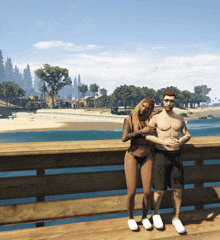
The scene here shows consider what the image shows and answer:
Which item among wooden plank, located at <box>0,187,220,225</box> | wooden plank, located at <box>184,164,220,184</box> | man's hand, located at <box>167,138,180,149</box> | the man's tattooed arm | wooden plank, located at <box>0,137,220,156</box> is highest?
the man's tattooed arm

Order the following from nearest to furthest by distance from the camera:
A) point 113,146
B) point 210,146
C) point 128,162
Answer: point 128,162, point 113,146, point 210,146

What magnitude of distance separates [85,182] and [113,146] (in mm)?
540

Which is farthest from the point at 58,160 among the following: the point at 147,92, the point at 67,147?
the point at 147,92

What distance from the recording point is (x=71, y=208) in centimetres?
273


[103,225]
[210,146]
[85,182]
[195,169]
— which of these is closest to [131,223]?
[103,225]

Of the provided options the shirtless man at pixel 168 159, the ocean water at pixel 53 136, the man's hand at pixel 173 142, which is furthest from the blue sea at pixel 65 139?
the man's hand at pixel 173 142

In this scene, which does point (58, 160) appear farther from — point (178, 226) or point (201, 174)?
point (201, 174)

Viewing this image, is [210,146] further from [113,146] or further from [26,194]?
[26,194]

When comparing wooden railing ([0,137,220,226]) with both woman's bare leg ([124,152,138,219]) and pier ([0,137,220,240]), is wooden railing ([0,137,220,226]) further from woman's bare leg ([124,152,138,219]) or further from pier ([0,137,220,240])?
woman's bare leg ([124,152,138,219])

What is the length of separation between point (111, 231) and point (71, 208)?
527mm

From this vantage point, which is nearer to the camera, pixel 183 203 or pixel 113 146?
pixel 113 146

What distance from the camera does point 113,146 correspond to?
2791 millimetres

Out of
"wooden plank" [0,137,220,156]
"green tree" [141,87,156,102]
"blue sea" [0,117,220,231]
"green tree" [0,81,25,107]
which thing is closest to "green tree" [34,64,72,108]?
"green tree" [0,81,25,107]

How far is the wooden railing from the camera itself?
8.48 feet
